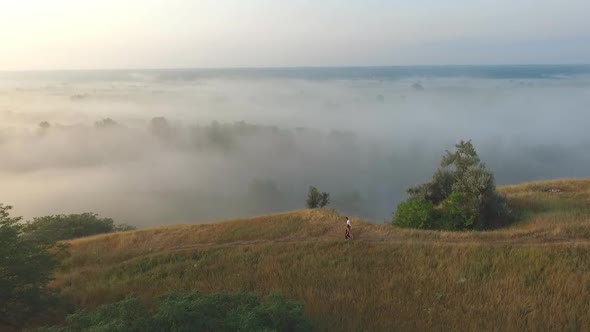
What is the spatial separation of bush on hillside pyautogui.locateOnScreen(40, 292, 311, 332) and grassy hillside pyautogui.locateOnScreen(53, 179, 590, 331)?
2846 millimetres

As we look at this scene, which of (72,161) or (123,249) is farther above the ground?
(123,249)

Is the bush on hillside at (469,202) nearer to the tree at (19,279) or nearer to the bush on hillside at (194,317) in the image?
the bush on hillside at (194,317)

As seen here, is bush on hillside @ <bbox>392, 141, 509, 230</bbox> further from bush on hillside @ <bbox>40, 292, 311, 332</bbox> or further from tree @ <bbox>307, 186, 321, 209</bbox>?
bush on hillside @ <bbox>40, 292, 311, 332</bbox>

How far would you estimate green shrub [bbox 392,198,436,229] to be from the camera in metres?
22.8

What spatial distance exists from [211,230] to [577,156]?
14158 centimetres

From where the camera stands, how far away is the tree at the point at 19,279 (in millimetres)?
12727

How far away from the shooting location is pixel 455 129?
198 meters

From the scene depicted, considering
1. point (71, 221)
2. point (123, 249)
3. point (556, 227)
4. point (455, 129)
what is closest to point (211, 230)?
point (123, 249)

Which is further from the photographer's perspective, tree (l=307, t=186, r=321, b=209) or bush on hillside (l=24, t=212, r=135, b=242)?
→ bush on hillside (l=24, t=212, r=135, b=242)

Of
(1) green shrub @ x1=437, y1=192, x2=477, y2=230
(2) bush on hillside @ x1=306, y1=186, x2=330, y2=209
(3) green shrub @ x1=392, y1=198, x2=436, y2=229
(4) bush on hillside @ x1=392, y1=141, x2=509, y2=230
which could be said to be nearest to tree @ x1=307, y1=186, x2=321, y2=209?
(2) bush on hillside @ x1=306, y1=186, x2=330, y2=209

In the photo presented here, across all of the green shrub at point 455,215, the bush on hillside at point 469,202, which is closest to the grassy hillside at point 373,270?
the bush on hillside at point 469,202

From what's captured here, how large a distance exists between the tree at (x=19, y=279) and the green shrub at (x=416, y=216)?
16.1m

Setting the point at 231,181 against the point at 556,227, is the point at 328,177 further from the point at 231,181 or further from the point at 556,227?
the point at 556,227

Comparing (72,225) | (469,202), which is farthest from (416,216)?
(72,225)
